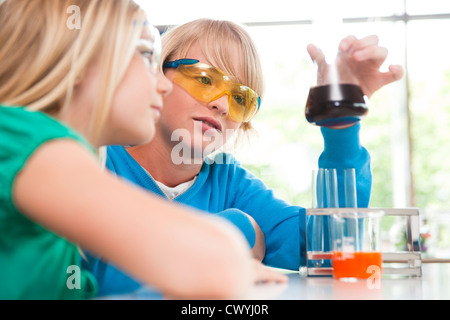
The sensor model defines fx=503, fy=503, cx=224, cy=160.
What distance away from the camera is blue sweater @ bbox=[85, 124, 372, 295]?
1301 millimetres

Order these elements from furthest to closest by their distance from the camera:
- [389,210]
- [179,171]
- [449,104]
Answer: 1. [449,104]
2. [179,171]
3. [389,210]

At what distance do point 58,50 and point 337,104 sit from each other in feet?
1.83

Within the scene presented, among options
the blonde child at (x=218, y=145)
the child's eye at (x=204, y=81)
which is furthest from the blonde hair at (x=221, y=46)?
the child's eye at (x=204, y=81)

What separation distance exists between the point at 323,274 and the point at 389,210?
0.65ft

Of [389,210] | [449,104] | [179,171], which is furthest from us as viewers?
[449,104]

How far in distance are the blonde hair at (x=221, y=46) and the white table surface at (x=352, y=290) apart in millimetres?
815

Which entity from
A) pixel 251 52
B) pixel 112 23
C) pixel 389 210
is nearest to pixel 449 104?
pixel 251 52

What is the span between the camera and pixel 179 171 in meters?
1.60

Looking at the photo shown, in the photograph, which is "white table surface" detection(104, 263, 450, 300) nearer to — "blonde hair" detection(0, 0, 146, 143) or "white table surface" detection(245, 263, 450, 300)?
"white table surface" detection(245, 263, 450, 300)

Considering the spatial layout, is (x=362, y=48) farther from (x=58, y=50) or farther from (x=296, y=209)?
(x=58, y=50)

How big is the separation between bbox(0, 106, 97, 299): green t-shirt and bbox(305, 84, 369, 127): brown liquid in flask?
531 millimetres

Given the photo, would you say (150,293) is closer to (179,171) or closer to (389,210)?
(389,210)

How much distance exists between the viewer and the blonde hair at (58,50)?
761 millimetres

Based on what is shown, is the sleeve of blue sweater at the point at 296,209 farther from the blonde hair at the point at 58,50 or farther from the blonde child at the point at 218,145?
the blonde hair at the point at 58,50
